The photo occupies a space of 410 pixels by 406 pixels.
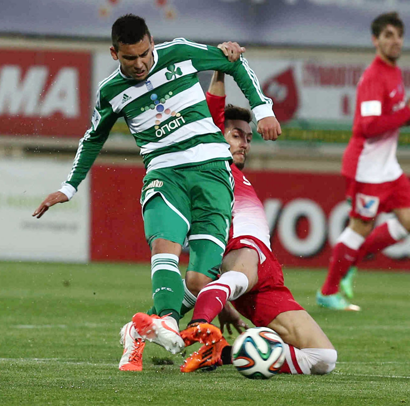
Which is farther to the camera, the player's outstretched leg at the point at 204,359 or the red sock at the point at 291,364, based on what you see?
the red sock at the point at 291,364

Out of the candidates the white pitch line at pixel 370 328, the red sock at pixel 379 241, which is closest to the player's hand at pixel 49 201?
the white pitch line at pixel 370 328

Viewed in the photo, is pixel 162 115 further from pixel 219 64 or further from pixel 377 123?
pixel 377 123

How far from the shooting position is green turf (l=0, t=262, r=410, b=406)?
3.73 metres

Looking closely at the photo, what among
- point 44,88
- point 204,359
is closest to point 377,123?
point 204,359

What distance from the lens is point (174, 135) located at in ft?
16.0

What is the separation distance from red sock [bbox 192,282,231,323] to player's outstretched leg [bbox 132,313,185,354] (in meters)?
0.18

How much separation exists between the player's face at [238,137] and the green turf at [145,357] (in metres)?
1.21

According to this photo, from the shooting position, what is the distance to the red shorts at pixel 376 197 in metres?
8.34

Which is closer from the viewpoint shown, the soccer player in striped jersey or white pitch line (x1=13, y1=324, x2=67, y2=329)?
the soccer player in striped jersey

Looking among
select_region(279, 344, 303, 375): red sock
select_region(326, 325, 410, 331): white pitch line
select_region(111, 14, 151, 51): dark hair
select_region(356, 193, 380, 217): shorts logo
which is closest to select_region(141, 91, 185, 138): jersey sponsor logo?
select_region(111, 14, 151, 51): dark hair

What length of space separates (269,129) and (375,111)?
3703 mm

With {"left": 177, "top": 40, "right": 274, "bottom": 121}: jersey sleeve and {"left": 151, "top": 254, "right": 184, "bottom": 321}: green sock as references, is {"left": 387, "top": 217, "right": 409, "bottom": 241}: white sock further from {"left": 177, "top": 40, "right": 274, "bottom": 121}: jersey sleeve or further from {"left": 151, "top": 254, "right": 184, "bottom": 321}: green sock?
{"left": 151, "top": 254, "right": 184, "bottom": 321}: green sock

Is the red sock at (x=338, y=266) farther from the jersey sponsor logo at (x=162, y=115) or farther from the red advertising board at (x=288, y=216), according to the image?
the red advertising board at (x=288, y=216)

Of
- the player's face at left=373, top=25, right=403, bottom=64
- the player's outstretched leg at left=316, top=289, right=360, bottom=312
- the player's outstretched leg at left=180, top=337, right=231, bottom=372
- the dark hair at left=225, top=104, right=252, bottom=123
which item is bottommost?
the player's outstretched leg at left=316, top=289, right=360, bottom=312
